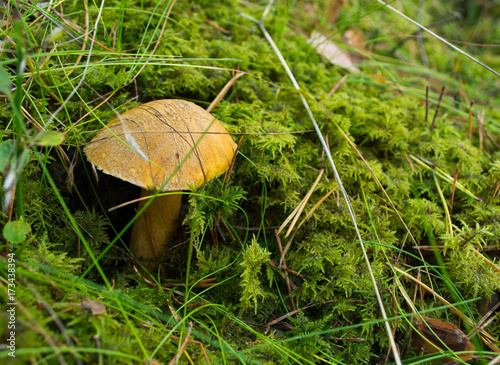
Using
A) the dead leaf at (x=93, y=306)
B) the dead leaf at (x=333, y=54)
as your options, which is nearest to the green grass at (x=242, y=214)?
the dead leaf at (x=93, y=306)

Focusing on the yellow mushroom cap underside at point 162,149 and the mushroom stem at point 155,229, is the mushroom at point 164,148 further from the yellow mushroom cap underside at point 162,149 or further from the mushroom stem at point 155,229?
the mushroom stem at point 155,229

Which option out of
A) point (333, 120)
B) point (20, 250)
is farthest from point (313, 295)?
point (20, 250)

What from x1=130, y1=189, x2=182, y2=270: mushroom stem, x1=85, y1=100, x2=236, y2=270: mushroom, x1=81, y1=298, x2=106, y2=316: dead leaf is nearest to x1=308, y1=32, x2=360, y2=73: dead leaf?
x1=85, y1=100, x2=236, y2=270: mushroom

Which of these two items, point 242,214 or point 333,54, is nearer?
point 242,214

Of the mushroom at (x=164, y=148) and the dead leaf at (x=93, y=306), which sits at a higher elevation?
the mushroom at (x=164, y=148)

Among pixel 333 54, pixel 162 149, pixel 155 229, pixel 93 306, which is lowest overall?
pixel 155 229

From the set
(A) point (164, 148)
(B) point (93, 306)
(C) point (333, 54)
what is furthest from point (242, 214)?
(C) point (333, 54)

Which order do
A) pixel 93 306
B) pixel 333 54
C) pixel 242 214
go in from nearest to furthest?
pixel 93 306, pixel 242 214, pixel 333 54

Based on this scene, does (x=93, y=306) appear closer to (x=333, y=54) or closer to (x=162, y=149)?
(x=162, y=149)
